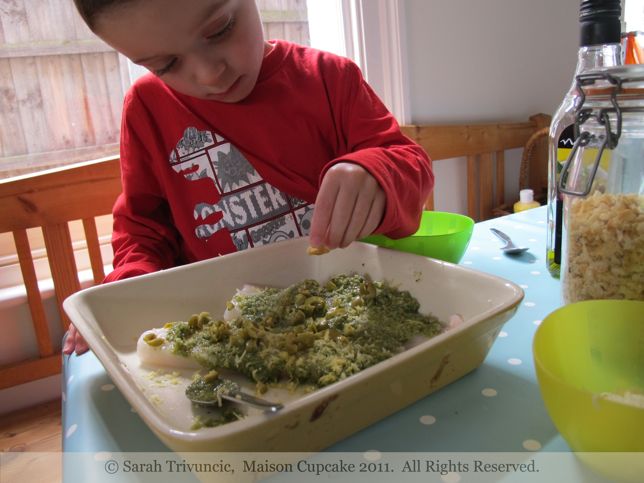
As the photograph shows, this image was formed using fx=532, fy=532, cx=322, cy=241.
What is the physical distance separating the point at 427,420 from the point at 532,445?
0.23ft

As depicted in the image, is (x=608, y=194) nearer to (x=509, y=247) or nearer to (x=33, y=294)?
(x=509, y=247)

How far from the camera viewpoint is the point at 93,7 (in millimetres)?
547

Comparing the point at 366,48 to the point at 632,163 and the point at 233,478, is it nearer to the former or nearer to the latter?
the point at 632,163

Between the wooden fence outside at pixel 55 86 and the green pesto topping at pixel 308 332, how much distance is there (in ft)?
3.69

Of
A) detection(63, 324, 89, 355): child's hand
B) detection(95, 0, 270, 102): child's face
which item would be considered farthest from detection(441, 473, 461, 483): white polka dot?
detection(95, 0, 270, 102): child's face

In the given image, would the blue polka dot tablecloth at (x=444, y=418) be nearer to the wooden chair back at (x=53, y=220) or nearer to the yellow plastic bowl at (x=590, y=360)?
the yellow plastic bowl at (x=590, y=360)

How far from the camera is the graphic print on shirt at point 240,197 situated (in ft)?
2.66

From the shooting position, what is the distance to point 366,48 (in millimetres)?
1445

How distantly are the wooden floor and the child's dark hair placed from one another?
0.89 metres

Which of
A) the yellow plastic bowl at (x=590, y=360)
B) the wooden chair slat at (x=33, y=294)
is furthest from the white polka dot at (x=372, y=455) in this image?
the wooden chair slat at (x=33, y=294)

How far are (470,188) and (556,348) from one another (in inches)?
55.9

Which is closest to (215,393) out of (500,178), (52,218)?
(52,218)

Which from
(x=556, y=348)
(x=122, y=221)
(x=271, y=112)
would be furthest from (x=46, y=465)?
(x=556, y=348)

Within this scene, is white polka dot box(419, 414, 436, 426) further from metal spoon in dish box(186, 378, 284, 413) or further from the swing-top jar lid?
the swing-top jar lid
